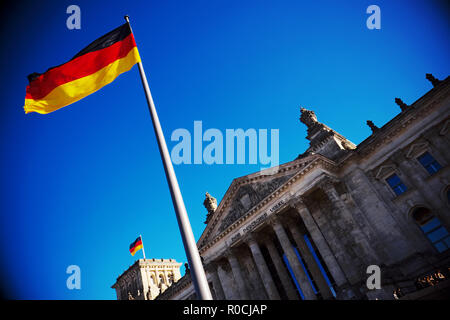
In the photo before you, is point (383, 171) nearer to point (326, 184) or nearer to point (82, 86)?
point (326, 184)

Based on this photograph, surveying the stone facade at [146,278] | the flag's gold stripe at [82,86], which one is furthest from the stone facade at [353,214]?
the stone facade at [146,278]

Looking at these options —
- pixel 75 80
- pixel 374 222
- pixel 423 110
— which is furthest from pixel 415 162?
pixel 75 80

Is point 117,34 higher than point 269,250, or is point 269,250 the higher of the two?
point 117,34

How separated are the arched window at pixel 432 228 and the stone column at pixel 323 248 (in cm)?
754

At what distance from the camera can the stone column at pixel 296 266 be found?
79.5ft

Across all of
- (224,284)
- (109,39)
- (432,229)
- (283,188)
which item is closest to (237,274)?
(224,284)

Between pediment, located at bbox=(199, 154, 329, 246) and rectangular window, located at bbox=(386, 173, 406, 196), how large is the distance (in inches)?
242

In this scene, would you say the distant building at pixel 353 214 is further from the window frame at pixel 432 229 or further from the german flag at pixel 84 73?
the german flag at pixel 84 73

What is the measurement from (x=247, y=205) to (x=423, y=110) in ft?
63.0

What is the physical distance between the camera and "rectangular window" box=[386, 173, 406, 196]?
24.6 meters

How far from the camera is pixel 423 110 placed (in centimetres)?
2391

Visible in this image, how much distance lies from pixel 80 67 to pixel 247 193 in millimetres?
24127

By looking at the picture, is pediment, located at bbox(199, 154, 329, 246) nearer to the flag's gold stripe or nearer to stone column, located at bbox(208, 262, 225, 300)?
stone column, located at bbox(208, 262, 225, 300)
